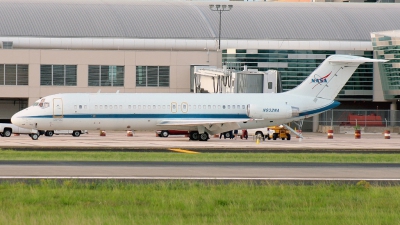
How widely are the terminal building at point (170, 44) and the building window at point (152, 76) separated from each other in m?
0.10

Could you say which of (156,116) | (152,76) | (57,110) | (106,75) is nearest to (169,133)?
(156,116)

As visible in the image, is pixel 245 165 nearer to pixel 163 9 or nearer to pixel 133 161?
pixel 133 161

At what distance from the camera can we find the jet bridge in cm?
7250

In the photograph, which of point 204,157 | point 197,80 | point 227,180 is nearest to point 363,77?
point 197,80

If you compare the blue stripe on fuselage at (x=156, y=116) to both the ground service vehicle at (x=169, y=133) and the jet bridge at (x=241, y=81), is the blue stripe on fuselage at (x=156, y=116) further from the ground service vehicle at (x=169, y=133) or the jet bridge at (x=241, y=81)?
the jet bridge at (x=241, y=81)

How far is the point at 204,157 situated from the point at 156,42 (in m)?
56.6

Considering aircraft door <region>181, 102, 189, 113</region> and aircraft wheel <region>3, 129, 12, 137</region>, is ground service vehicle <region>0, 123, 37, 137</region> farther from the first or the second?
aircraft door <region>181, 102, 189, 113</region>

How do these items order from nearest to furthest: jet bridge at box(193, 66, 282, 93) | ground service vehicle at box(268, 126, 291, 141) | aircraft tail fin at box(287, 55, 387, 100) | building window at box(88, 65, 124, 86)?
Result: aircraft tail fin at box(287, 55, 387, 100) → ground service vehicle at box(268, 126, 291, 141) → jet bridge at box(193, 66, 282, 93) → building window at box(88, 65, 124, 86)

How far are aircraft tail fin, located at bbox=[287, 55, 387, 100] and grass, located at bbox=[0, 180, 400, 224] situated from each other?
35.4 meters

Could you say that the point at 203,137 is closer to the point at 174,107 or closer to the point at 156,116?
the point at 174,107

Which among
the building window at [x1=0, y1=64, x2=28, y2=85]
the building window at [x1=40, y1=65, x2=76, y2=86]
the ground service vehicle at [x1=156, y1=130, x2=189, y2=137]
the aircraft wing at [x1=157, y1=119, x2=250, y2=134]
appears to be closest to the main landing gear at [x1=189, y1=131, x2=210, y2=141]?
the aircraft wing at [x1=157, y1=119, x2=250, y2=134]

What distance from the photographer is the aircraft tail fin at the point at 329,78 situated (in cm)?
5791

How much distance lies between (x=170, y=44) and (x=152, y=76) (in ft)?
28.3

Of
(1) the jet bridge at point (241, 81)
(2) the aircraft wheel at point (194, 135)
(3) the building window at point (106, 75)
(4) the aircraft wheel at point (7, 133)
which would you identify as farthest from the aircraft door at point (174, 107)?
(3) the building window at point (106, 75)
